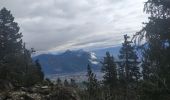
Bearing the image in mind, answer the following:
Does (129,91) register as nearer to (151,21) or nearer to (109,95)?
(109,95)

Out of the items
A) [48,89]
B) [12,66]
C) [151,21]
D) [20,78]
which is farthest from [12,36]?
[151,21]

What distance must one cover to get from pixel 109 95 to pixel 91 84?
12.4 metres

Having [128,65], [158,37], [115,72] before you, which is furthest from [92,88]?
[158,37]

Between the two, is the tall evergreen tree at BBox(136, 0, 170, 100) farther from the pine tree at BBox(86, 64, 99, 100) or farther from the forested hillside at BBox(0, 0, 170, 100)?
the pine tree at BBox(86, 64, 99, 100)

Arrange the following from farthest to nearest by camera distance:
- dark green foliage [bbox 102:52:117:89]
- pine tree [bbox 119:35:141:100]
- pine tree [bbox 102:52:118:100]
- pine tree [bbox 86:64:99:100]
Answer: pine tree [bbox 86:64:99:100], dark green foliage [bbox 102:52:117:89], pine tree [bbox 102:52:118:100], pine tree [bbox 119:35:141:100]

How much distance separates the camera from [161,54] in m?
16.4

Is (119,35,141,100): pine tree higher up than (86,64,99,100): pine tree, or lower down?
higher up

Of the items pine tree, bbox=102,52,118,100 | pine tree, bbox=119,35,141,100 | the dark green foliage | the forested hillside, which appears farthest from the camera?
the dark green foliage

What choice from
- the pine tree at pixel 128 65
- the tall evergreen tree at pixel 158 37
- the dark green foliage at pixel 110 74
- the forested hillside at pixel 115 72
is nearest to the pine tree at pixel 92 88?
the forested hillside at pixel 115 72

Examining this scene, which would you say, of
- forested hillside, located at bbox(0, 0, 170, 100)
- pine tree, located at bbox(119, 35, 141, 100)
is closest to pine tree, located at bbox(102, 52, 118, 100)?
forested hillside, located at bbox(0, 0, 170, 100)

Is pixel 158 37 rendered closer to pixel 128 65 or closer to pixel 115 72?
pixel 128 65

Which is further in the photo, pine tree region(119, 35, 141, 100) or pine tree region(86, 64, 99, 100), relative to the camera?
pine tree region(86, 64, 99, 100)

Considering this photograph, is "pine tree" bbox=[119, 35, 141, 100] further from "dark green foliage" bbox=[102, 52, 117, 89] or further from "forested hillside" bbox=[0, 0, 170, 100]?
"dark green foliage" bbox=[102, 52, 117, 89]

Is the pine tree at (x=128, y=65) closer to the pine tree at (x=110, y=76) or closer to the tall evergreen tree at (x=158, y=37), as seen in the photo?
the pine tree at (x=110, y=76)
